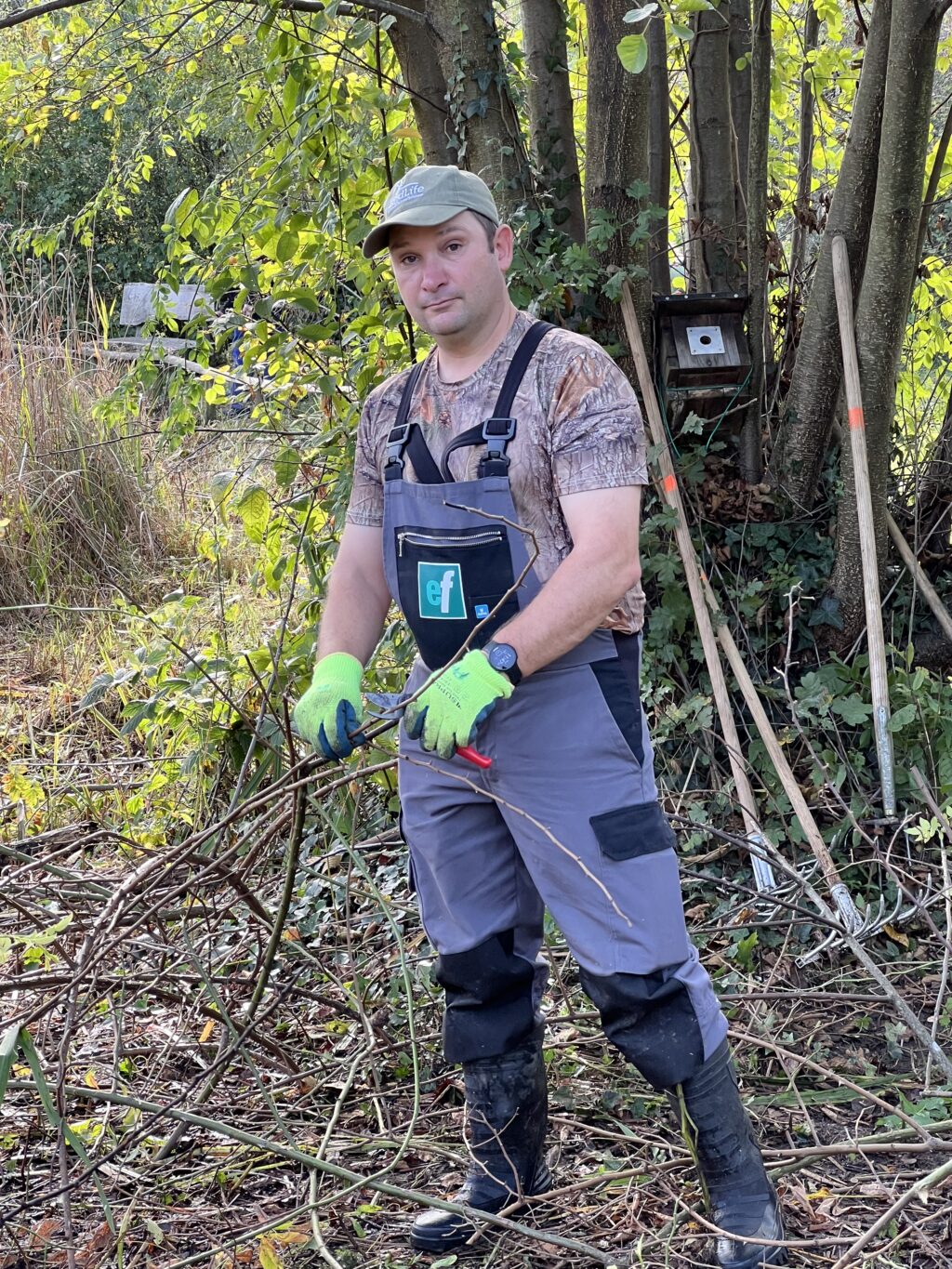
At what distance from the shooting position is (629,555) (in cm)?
227

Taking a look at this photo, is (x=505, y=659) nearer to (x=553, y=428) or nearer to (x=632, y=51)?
(x=553, y=428)

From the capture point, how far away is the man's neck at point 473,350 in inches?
97.5

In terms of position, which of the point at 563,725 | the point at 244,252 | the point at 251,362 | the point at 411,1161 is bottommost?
the point at 411,1161

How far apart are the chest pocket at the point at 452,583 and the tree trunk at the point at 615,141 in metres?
2.02

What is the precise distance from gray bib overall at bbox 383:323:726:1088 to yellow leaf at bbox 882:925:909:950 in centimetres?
131

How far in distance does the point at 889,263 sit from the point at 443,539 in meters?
2.27

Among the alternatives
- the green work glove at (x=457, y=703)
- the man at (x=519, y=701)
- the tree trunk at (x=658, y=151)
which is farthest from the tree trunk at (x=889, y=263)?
the green work glove at (x=457, y=703)

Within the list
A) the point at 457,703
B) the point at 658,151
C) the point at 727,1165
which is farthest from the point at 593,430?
the point at 658,151

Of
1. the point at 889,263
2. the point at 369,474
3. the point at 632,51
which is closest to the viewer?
the point at 632,51

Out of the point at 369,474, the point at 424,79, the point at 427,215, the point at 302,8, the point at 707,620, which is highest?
the point at 302,8

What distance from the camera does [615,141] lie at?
4023 millimetres

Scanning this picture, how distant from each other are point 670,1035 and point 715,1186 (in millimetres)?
353

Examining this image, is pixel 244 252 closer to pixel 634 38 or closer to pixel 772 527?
pixel 772 527

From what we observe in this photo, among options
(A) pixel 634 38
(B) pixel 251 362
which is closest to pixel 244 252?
(B) pixel 251 362
